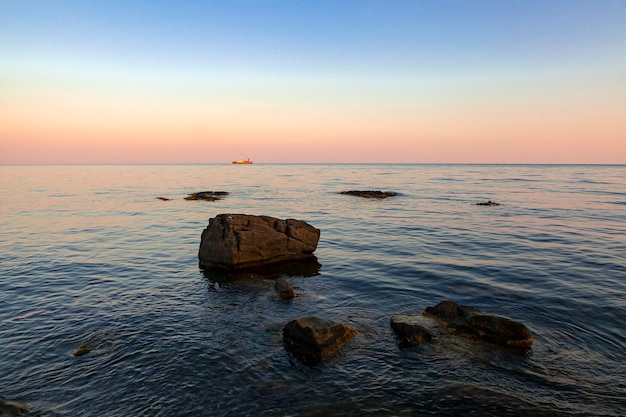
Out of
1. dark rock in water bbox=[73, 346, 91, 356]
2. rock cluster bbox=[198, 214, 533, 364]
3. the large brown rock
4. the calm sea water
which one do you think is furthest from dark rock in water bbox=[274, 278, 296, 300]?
dark rock in water bbox=[73, 346, 91, 356]

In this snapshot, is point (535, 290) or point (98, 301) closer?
point (98, 301)

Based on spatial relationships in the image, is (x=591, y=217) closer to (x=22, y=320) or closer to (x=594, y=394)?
(x=594, y=394)

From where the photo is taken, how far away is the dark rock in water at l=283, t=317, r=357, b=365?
11.9 meters

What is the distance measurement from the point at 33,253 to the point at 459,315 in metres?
28.0

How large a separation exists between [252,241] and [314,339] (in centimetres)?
1157

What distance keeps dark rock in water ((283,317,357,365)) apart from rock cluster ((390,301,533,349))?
82.9 inches

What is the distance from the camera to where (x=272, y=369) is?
11148mm

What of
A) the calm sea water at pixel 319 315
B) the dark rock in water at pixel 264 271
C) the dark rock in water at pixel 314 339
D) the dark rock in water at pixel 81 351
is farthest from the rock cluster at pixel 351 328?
the dark rock in water at pixel 81 351

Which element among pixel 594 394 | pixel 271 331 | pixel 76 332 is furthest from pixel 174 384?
pixel 594 394

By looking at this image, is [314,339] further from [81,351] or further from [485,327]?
[81,351]

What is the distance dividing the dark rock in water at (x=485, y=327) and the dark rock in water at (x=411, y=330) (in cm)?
95

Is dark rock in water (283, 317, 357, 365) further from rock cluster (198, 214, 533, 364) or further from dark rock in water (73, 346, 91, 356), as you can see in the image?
dark rock in water (73, 346, 91, 356)

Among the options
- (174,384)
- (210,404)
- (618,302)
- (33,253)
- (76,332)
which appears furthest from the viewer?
(33,253)

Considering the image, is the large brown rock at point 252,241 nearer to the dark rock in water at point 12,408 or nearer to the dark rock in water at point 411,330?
the dark rock in water at point 411,330
